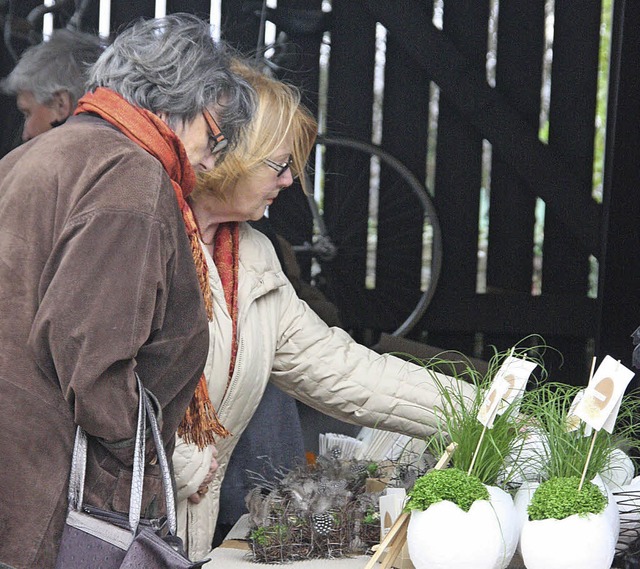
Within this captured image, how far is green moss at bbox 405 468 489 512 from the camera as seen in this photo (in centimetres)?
180

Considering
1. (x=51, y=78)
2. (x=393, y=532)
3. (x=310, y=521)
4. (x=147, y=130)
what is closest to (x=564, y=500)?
(x=393, y=532)

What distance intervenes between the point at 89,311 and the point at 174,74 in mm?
510

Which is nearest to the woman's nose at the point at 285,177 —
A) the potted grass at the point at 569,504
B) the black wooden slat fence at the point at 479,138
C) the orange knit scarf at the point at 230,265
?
the orange knit scarf at the point at 230,265

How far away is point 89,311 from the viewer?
1.64 metres

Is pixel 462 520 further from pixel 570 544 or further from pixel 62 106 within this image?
pixel 62 106

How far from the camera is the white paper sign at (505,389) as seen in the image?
1865mm

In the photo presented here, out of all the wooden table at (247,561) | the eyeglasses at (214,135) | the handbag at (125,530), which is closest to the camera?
the handbag at (125,530)

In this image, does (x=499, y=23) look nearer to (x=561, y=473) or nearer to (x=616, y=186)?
(x=616, y=186)

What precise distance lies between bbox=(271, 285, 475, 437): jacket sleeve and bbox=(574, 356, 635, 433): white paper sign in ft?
2.42

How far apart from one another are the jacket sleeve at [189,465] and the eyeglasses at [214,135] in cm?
65

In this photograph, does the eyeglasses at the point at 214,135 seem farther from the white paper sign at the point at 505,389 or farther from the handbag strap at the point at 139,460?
the white paper sign at the point at 505,389

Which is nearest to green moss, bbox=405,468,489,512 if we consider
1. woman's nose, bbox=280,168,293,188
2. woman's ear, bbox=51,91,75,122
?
woman's nose, bbox=280,168,293,188

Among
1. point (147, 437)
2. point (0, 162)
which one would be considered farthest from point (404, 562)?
point (0, 162)

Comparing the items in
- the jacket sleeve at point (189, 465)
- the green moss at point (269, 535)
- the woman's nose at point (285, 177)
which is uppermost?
the woman's nose at point (285, 177)
